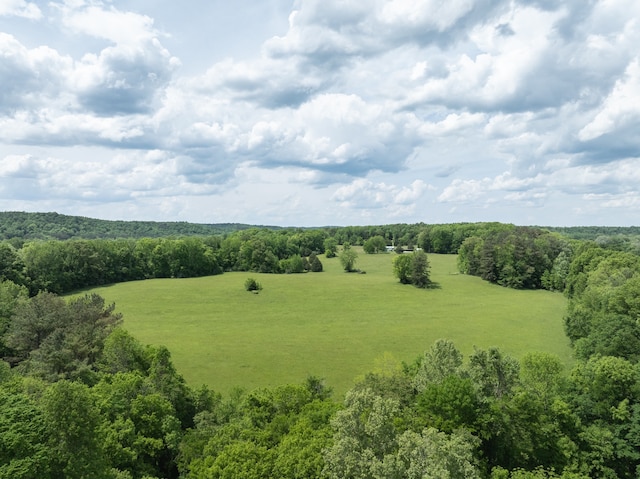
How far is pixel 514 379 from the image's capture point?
2998 centimetres

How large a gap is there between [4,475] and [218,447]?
31.8 ft

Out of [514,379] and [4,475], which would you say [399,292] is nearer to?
[514,379]

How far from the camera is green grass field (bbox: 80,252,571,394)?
5347cm

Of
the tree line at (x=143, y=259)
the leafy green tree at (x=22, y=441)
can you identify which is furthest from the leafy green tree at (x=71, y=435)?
the tree line at (x=143, y=259)

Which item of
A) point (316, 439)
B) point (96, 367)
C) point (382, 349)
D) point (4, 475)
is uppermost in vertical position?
point (4, 475)

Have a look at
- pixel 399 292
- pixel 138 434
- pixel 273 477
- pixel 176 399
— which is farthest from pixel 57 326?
pixel 399 292

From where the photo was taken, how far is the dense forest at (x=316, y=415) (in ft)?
62.2

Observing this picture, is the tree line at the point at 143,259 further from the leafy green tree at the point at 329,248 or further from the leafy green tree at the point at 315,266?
the leafy green tree at the point at 329,248

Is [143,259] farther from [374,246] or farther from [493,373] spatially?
[493,373]

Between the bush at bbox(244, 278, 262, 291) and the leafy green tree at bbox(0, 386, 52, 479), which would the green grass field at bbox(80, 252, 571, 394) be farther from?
the leafy green tree at bbox(0, 386, 52, 479)

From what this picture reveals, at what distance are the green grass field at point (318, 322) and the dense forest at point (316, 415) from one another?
37.4ft

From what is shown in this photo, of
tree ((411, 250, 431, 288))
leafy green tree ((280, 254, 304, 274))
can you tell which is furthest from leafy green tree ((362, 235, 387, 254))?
tree ((411, 250, 431, 288))

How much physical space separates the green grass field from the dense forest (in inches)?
449

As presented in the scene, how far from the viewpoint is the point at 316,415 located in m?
25.9
